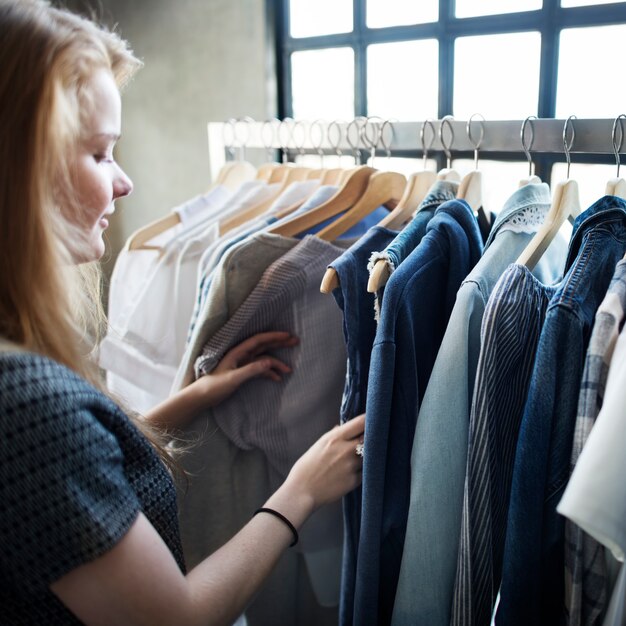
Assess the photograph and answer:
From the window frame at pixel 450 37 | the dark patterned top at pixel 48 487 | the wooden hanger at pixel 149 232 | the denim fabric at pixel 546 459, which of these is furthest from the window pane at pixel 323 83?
the dark patterned top at pixel 48 487

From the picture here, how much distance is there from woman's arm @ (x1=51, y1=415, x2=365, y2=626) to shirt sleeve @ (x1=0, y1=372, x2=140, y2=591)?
0.07 ft

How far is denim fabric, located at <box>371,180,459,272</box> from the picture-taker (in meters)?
0.80

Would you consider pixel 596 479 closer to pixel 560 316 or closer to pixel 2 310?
pixel 560 316

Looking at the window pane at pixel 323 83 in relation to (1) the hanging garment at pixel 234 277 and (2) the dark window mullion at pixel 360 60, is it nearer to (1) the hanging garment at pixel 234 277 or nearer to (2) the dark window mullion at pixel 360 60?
(2) the dark window mullion at pixel 360 60

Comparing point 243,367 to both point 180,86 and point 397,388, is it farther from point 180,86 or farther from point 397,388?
point 180,86

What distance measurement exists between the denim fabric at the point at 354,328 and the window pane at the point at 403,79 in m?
0.87

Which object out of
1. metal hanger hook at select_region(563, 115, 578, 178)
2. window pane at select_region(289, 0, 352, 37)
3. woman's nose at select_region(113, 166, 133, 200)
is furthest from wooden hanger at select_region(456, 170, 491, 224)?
window pane at select_region(289, 0, 352, 37)

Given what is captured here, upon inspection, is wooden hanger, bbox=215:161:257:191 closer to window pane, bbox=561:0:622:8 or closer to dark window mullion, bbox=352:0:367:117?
dark window mullion, bbox=352:0:367:117

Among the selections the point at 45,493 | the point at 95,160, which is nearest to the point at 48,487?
the point at 45,493

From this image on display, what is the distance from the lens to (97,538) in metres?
0.55

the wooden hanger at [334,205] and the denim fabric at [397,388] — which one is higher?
the wooden hanger at [334,205]

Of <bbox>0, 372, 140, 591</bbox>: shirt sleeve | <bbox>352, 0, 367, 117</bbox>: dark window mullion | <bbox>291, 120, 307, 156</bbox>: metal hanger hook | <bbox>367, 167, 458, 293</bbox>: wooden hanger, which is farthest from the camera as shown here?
<bbox>352, 0, 367, 117</bbox>: dark window mullion

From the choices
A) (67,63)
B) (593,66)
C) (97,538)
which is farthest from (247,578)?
(593,66)

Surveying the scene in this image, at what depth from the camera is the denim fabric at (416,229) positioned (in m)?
0.80
